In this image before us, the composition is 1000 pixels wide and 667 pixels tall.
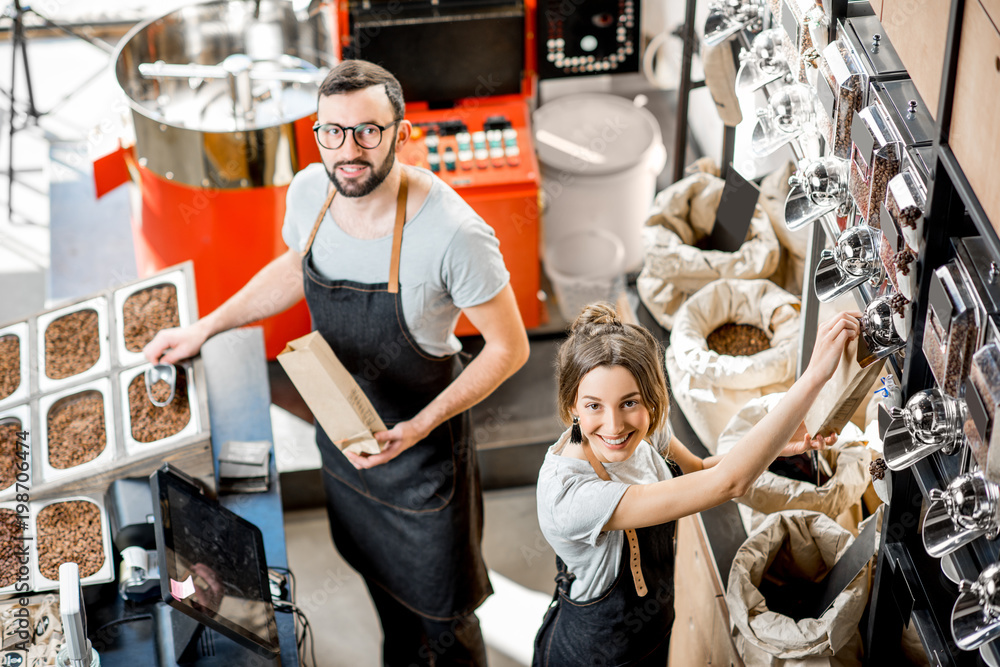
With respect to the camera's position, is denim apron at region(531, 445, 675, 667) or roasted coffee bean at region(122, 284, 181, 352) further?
roasted coffee bean at region(122, 284, 181, 352)

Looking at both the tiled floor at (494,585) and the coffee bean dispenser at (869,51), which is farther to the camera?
the tiled floor at (494,585)

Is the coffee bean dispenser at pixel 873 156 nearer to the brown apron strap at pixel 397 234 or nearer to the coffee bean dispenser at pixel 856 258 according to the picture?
the coffee bean dispenser at pixel 856 258

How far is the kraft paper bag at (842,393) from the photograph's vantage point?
176cm

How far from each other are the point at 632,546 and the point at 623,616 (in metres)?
0.17

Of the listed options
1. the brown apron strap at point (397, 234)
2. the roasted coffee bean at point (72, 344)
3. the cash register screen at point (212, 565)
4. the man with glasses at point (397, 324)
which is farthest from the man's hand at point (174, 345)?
the brown apron strap at point (397, 234)

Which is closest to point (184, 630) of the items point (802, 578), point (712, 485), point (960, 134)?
point (712, 485)

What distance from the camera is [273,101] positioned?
3.81 m

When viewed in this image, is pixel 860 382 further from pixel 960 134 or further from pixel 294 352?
pixel 294 352

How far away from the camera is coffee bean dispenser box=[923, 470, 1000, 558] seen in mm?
1436

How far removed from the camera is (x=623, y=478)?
6.39 ft

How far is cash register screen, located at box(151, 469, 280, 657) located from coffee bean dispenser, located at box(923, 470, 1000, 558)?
51.2 inches

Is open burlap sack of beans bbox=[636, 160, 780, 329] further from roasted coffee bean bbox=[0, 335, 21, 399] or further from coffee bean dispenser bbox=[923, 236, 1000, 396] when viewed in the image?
roasted coffee bean bbox=[0, 335, 21, 399]

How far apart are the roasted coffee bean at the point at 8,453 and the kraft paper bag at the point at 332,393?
68cm

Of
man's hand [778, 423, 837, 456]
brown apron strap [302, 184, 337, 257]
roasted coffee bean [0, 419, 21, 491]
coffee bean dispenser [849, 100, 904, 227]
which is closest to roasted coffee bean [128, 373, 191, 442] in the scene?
roasted coffee bean [0, 419, 21, 491]
